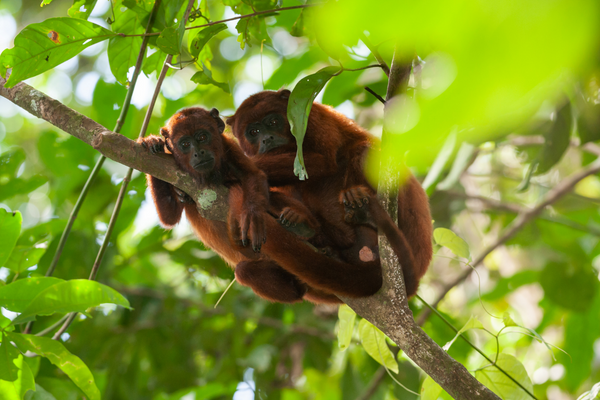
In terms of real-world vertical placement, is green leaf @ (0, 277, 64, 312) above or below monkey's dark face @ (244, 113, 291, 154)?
below

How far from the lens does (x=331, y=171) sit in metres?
2.61

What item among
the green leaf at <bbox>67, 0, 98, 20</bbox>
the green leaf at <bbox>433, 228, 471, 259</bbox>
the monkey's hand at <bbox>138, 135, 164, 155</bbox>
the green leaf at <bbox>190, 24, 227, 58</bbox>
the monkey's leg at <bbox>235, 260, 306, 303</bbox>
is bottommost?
the monkey's leg at <bbox>235, 260, 306, 303</bbox>

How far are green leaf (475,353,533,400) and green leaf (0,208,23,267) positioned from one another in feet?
7.01

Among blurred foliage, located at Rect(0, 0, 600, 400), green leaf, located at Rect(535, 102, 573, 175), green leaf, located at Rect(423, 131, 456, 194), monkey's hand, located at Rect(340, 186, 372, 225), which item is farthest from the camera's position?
green leaf, located at Rect(535, 102, 573, 175)

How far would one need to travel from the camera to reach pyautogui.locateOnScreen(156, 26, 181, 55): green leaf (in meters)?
1.83

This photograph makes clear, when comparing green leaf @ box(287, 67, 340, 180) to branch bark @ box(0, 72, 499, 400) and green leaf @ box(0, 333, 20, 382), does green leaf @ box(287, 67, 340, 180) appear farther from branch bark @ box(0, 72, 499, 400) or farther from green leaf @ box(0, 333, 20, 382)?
green leaf @ box(0, 333, 20, 382)

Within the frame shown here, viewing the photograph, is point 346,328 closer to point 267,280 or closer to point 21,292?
point 267,280

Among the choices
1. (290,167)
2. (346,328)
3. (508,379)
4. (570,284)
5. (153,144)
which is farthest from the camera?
(570,284)

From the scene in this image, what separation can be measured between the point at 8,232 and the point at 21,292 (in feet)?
1.07

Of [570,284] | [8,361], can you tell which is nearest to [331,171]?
[8,361]

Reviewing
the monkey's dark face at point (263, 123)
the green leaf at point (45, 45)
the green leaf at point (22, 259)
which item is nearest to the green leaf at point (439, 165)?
the monkey's dark face at point (263, 123)

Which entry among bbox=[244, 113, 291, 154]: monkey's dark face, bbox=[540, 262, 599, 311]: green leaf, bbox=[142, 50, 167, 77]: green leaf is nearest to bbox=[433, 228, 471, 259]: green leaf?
bbox=[244, 113, 291, 154]: monkey's dark face

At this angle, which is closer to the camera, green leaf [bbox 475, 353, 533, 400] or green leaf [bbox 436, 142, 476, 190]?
green leaf [bbox 475, 353, 533, 400]

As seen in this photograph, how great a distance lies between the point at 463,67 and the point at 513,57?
0.11 ft
